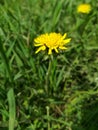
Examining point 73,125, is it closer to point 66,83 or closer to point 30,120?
point 30,120

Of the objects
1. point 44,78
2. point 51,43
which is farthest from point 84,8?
point 51,43

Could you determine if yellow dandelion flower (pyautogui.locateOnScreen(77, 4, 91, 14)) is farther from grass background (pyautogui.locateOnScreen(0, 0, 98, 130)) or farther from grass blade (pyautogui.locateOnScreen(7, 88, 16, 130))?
grass blade (pyautogui.locateOnScreen(7, 88, 16, 130))

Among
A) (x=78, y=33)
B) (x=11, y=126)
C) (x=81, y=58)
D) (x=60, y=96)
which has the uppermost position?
(x=78, y=33)

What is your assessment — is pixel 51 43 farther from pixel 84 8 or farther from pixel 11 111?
pixel 84 8

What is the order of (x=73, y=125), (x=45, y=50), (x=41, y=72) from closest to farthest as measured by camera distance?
(x=45, y=50)
(x=73, y=125)
(x=41, y=72)

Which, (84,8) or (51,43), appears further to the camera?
(84,8)

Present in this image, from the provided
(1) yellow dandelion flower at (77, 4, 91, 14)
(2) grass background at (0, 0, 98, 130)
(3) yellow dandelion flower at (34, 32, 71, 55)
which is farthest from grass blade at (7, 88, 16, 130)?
(1) yellow dandelion flower at (77, 4, 91, 14)

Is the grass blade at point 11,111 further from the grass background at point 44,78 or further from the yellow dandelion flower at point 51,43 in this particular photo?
the yellow dandelion flower at point 51,43

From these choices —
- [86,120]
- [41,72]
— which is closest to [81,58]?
[41,72]

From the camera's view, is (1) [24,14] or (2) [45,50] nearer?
(2) [45,50]
